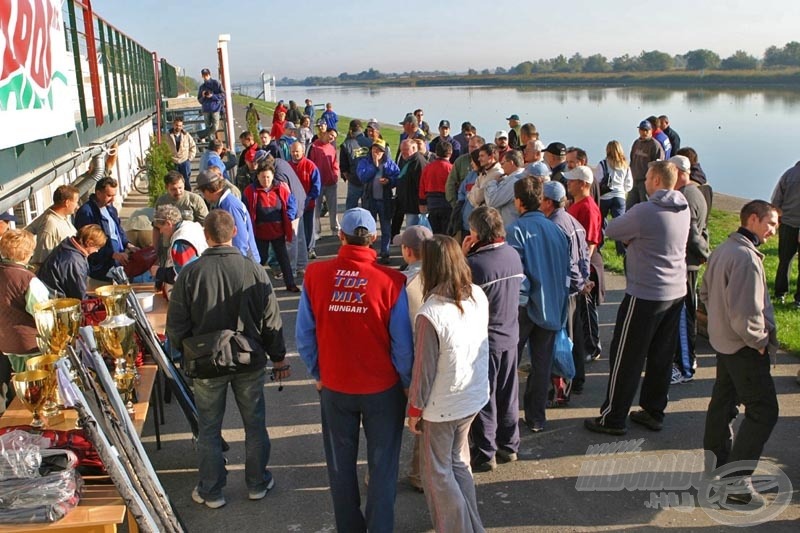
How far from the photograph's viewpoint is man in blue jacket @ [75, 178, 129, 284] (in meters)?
6.75

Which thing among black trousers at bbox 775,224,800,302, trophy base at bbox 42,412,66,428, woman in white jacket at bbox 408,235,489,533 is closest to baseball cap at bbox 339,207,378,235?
woman in white jacket at bbox 408,235,489,533

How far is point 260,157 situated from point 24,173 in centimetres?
280

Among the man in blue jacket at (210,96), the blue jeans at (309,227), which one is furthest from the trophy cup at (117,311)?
the man in blue jacket at (210,96)

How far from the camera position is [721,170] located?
26641 millimetres

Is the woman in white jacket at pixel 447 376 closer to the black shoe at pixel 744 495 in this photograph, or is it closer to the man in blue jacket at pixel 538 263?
the man in blue jacket at pixel 538 263

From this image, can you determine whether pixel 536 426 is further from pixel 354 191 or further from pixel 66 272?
pixel 354 191

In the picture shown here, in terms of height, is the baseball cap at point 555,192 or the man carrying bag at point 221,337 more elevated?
the baseball cap at point 555,192

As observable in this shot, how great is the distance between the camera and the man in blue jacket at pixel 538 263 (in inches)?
192

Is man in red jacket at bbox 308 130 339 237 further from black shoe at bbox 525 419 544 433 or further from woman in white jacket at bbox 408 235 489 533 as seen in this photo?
woman in white jacket at bbox 408 235 489 533

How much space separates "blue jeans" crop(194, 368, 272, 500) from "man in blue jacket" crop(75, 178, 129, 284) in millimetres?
2971

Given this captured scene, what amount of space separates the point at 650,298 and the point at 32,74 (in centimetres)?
562

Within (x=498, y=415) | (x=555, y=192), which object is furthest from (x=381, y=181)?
(x=498, y=415)

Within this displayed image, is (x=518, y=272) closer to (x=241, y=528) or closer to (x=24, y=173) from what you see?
(x=241, y=528)

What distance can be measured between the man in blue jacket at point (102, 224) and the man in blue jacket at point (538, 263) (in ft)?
13.0
